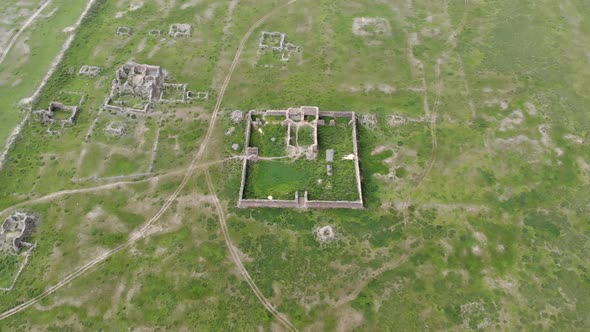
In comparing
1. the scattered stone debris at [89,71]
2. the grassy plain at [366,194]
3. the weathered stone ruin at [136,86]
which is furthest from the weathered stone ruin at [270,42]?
the scattered stone debris at [89,71]

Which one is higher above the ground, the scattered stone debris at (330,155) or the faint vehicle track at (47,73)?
the faint vehicle track at (47,73)

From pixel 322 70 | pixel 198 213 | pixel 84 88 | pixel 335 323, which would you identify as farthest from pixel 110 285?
pixel 322 70

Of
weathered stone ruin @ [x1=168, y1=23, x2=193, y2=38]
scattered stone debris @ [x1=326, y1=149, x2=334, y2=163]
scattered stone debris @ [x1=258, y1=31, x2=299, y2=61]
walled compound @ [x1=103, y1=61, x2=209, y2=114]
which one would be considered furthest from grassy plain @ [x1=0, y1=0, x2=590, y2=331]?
scattered stone debris @ [x1=326, y1=149, x2=334, y2=163]

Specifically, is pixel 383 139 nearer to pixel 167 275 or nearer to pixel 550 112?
pixel 550 112

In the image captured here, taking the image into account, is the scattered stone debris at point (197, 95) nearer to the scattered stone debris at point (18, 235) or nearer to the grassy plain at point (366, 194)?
the grassy plain at point (366, 194)

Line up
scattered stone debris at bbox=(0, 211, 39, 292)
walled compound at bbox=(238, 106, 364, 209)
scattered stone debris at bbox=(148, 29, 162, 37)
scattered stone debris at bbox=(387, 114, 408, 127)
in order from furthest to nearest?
1. scattered stone debris at bbox=(148, 29, 162, 37)
2. scattered stone debris at bbox=(387, 114, 408, 127)
3. walled compound at bbox=(238, 106, 364, 209)
4. scattered stone debris at bbox=(0, 211, 39, 292)

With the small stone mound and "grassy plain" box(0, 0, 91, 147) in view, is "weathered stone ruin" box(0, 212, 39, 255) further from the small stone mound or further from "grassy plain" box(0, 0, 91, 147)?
the small stone mound

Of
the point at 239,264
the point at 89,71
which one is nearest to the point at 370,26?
the point at 89,71
